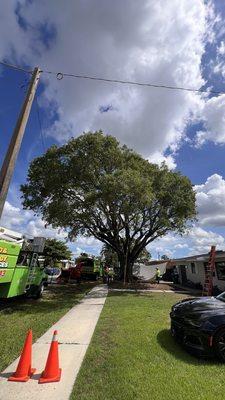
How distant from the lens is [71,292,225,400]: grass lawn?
4695 millimetres

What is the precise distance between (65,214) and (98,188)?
2.83 m

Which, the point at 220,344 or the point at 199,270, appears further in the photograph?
the point at 199,270

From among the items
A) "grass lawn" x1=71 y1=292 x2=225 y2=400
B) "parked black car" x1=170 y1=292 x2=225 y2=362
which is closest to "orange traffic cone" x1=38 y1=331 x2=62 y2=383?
"grass lawn" x1=71 y1=292 x2=225 y2=400

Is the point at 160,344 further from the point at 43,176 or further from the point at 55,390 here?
the point at 43,176

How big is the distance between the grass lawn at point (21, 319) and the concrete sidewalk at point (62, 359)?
314mm

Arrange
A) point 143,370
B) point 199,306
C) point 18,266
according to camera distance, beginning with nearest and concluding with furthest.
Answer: point 143,370
point 199,306
point 18,266

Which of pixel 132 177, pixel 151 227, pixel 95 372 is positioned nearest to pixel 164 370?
pixel 95 372

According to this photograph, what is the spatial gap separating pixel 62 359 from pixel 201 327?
107 inches

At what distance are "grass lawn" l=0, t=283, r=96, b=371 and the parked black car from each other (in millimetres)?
3387

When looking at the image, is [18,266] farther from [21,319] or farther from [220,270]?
[220,270]

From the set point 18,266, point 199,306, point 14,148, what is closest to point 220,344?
point 199,306

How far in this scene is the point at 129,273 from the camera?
98.5 ft

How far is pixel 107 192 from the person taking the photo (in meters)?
18.5

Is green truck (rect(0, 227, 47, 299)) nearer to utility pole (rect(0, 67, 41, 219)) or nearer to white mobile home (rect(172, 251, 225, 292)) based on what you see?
utility pole (rect(0, 67, 41, 219))
